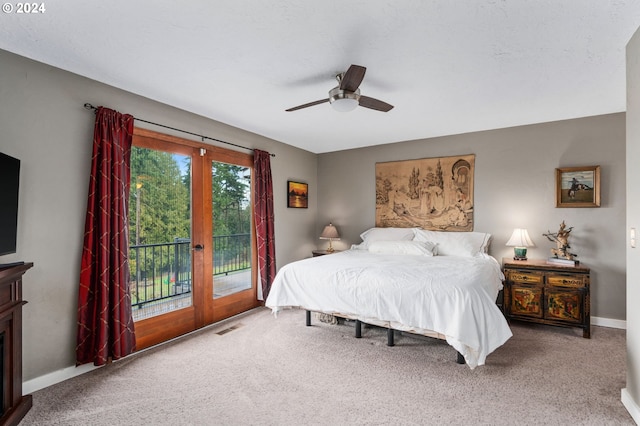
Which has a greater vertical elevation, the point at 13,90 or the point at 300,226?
the point at 13,90

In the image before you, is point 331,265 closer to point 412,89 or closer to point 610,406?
point 412,89

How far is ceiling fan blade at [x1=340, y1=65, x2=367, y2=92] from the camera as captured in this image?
216cm

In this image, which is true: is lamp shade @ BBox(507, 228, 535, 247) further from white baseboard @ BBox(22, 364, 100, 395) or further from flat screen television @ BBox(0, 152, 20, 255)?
flat screen television @ BBox(0, 152, 20, 255)

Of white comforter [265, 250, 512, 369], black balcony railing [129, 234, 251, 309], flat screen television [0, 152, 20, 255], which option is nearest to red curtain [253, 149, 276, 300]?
black balcony railing [129, 234, 251, 309]

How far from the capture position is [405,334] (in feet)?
11.2

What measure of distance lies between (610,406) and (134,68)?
4.28m

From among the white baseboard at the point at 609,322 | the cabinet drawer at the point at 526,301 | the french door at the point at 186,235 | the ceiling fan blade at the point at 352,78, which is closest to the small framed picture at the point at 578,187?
the cabinet drawer at the point at 526,301

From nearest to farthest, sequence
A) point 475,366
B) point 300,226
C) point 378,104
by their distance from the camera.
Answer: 1. point 475,366
2. point 378,104
3. point 300,226

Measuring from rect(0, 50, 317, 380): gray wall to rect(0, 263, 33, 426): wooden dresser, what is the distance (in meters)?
0.29

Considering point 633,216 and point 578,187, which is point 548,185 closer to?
point 578,187

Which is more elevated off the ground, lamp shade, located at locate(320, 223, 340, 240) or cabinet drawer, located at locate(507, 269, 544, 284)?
lamp shade, located at locate(320, 223, 340, 240)

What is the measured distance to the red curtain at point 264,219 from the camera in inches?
174

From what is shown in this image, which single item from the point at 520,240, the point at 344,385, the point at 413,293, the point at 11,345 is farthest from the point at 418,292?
the point at 11,345

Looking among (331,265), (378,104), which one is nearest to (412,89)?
(378,104)
